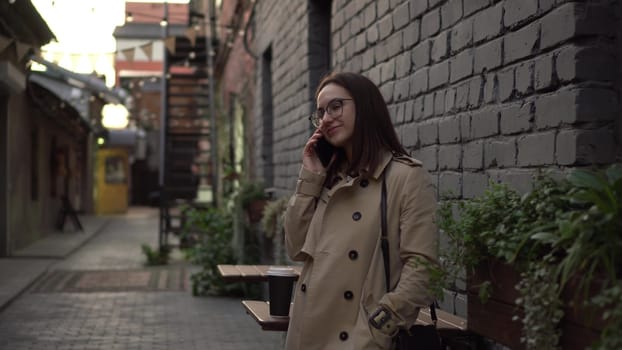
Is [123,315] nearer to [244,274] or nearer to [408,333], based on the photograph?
[244,274]

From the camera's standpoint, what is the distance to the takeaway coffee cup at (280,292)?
3875mm

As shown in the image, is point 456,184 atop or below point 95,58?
A: below

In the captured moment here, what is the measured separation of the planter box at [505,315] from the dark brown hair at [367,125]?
0.53 meters

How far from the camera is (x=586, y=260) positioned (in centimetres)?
224

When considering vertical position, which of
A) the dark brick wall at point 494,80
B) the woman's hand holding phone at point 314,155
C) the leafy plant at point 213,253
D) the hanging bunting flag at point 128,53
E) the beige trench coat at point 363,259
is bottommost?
the leafy plant at point 213,253

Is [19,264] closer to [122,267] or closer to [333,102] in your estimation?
[122,267]

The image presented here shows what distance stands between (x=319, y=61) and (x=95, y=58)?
5.05m

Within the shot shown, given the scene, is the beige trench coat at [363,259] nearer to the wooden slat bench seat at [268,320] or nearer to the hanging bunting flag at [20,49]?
the wooden slat bench seat at [268,320]

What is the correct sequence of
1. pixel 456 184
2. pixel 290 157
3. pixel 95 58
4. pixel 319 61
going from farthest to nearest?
pixel 95 58
pixel 290 157
pixel 319 61
pixel 456 184

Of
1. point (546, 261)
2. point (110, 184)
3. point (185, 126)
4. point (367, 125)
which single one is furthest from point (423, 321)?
point (110, 184)

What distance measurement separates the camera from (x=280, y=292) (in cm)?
388

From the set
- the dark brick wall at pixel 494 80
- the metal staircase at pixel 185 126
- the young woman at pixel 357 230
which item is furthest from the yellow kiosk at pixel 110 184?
Result: the young woman at pixel 357 230

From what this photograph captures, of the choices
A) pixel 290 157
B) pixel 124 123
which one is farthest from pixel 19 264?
pixel 124 123

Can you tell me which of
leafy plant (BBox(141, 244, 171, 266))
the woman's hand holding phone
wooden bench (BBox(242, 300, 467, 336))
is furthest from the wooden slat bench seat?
leafy plant (BBox(141, 244, 171, 266))
